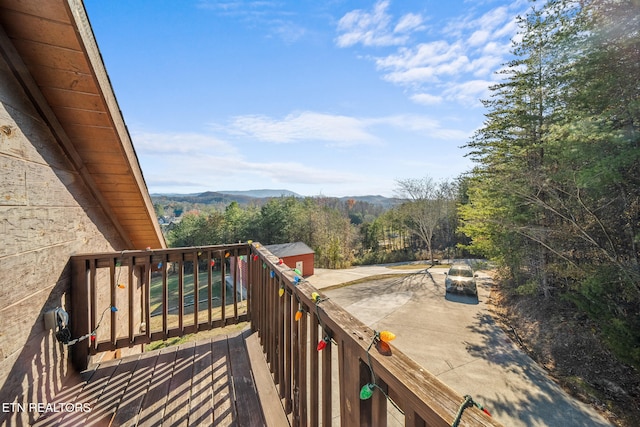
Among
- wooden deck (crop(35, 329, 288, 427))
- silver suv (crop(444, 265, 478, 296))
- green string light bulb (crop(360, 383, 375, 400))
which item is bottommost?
silver suv (crop(444, 265, 478, 296))

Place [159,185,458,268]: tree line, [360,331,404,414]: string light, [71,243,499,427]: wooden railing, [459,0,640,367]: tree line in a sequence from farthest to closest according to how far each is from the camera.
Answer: [159,185,458,268]: tree line → [459,0,640,367]: tree line → [360,331,404,414]: string light → [71,243,499,427]: wooden railing

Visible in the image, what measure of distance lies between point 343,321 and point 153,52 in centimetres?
607

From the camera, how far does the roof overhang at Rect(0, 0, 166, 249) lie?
140cm

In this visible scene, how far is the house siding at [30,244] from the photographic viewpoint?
4.75 feet

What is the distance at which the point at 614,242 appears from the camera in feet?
17.6

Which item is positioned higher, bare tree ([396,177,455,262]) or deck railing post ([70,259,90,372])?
bare tree ([396,177,455,262])

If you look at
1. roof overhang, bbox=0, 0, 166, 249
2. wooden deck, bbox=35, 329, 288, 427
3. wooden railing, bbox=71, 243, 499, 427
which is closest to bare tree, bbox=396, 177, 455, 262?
wooden railing, bbox=71, 243, 499, 427

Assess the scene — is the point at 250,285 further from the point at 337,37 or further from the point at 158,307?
the point at 158,307

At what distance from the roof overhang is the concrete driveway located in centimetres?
586

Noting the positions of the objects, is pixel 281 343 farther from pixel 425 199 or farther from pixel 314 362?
pixel 425 199

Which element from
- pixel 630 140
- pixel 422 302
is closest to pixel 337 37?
pixel 630 140

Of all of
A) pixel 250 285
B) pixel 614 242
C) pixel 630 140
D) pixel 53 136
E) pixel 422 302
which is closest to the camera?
pixel 53 136

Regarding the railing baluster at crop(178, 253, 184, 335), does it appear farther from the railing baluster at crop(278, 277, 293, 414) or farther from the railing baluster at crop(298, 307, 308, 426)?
the railing baluster at crop(298, 307, 308, 426)

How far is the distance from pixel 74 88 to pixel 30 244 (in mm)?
1054
